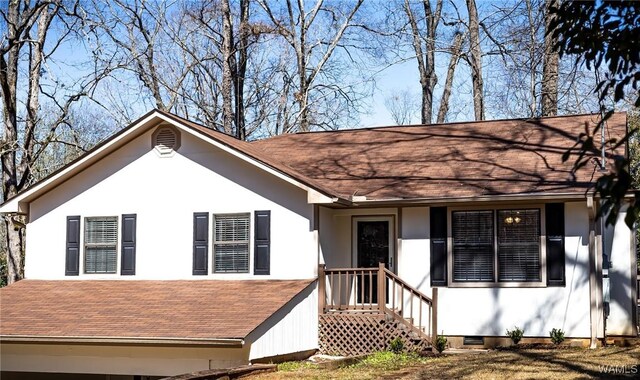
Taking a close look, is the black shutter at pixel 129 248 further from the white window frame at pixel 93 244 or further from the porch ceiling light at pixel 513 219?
the porch ceiling light at pixel 513 219

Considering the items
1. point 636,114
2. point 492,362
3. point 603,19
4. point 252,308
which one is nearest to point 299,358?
point 252,308

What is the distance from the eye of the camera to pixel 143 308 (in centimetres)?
1588

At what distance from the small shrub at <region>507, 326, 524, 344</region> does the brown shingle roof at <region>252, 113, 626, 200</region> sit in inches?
103

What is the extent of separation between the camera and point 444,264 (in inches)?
666

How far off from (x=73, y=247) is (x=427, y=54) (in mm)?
17382

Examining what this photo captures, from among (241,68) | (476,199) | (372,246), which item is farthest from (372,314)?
(241,68)

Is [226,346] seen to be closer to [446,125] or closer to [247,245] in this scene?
[247,245]

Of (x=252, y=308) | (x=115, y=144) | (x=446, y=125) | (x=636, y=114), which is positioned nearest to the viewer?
(x=252, y=308)

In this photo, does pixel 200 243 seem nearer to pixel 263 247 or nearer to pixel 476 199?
pixel 263 247

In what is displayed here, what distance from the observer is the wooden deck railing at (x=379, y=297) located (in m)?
16.3

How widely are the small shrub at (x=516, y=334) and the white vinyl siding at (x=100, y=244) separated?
8.11 metres

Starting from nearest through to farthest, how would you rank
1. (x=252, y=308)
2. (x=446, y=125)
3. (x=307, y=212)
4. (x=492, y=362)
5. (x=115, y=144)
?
1. (x=492, y=362)
2. (x=252, y=308)
3. (x=307, y=212)
4. (x=115, y=144)
5. (x=446, y=125)

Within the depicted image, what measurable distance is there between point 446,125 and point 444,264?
5148mm

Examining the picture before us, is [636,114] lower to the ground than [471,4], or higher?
lower
